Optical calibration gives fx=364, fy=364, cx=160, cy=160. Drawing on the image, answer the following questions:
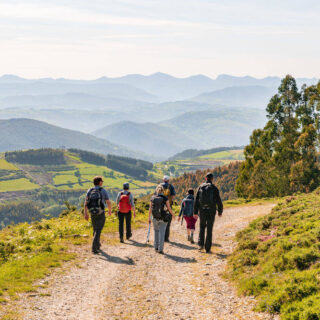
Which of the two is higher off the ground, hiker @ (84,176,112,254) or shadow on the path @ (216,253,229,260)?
hiker @ (84,176,112,254)

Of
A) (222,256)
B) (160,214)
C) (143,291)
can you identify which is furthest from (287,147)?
(143,291)

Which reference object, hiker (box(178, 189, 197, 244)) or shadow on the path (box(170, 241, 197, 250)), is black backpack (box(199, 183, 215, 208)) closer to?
shadow on the path (box(170, 241, 197, 250))

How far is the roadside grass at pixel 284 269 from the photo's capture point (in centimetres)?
794

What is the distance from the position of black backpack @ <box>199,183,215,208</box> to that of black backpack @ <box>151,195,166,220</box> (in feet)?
5.45

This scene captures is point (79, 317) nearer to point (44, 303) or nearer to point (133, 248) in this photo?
point (44, 303)

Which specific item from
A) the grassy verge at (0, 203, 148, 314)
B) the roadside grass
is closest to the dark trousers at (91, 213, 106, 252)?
the grassy verge at (0, 203, 148, 314)

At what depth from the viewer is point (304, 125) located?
1930 inches

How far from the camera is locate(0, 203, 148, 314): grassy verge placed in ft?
34.3

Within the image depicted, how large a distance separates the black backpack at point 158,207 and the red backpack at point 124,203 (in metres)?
2.02

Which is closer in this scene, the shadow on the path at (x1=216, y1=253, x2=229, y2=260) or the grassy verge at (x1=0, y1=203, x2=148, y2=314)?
the grassy verge at (x1=0, y1=203, x2=148, y2=314)

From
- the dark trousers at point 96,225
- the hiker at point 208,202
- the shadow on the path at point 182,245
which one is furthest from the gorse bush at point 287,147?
the dark trousers at point 96,225

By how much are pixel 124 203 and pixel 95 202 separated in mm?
2517

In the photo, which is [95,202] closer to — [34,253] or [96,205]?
[96,205]

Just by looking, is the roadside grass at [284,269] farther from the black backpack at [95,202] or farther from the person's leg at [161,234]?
the black backpack at [95,202]
